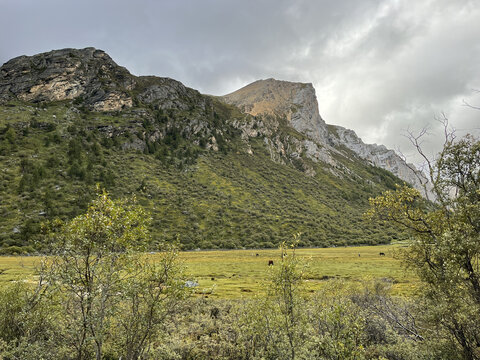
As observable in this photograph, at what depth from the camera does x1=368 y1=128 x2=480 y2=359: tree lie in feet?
47.4

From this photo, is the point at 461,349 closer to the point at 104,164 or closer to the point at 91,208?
the point at 91,208

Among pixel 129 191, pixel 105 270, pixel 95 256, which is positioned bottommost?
pixel 105 270

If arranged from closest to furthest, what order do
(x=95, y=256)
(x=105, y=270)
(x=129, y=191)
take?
(x=105, y=270) < (x=95, y=256) < (x=129, y=191)

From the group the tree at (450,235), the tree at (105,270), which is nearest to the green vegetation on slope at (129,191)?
the tree at (105,270)

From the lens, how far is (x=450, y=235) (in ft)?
46.9

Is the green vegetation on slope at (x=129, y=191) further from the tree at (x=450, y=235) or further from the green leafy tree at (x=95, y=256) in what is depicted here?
the tree at (x=450, y=235)

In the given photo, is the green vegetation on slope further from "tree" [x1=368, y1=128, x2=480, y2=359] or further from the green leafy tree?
"tree" [x1=368, y1=128, x2=480, y2=359]

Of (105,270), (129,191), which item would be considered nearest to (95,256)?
(105,270)

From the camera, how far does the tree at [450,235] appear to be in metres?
14.5

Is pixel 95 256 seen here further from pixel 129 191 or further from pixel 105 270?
pixel 129 191

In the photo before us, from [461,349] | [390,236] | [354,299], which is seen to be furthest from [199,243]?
[390,236]

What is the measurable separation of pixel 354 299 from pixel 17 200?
5641 inches

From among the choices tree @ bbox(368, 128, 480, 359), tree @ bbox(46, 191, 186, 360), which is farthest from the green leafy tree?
tree @ bbox(368, 128, 480, 359)

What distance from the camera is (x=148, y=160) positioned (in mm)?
187000
